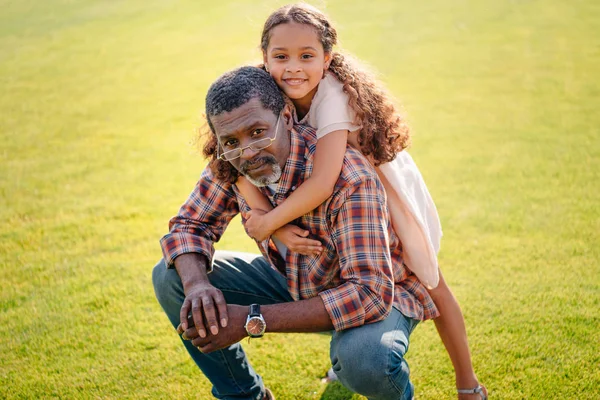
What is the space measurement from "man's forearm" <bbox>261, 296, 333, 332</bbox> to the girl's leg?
803 mm

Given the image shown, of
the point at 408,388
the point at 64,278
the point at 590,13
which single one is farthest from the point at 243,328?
the point at 590,13

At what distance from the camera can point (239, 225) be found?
221 inches

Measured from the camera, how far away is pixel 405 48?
11.2 metres

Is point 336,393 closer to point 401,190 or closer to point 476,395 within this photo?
point 476,395

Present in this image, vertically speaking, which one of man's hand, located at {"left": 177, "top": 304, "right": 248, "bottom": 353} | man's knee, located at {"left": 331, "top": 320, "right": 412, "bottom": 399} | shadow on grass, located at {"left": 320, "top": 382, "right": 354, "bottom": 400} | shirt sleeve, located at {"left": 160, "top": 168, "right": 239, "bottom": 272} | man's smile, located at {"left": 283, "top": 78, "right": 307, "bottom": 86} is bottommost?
shadow on grass, located at {"left": 320, "top": 382, "right": 354, "bottom": 400}

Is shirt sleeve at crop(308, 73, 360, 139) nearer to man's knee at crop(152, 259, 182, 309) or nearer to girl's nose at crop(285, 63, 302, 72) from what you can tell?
girl's nose at crop(285, 63, 302, 72)

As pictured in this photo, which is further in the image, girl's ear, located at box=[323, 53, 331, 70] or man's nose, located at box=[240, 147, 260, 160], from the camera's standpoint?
girl's ear, located at box=[323, 53, 331, 70]

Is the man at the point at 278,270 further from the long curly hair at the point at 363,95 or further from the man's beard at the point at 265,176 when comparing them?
the long curly hair at the point at 363,95

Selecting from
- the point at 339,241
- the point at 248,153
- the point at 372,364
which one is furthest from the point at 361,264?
the point at 248,153

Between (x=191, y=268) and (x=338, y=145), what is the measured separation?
3.07 feet

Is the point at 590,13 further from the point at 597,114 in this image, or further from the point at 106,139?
the point at 106,139

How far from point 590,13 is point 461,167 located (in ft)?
26.4

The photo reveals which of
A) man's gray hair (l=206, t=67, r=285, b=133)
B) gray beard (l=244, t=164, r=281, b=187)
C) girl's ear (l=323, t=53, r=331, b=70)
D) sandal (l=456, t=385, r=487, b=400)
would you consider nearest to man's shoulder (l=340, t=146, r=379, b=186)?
gray beard (l=244, t=164, r=281, b=187)

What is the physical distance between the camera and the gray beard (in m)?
2.92
